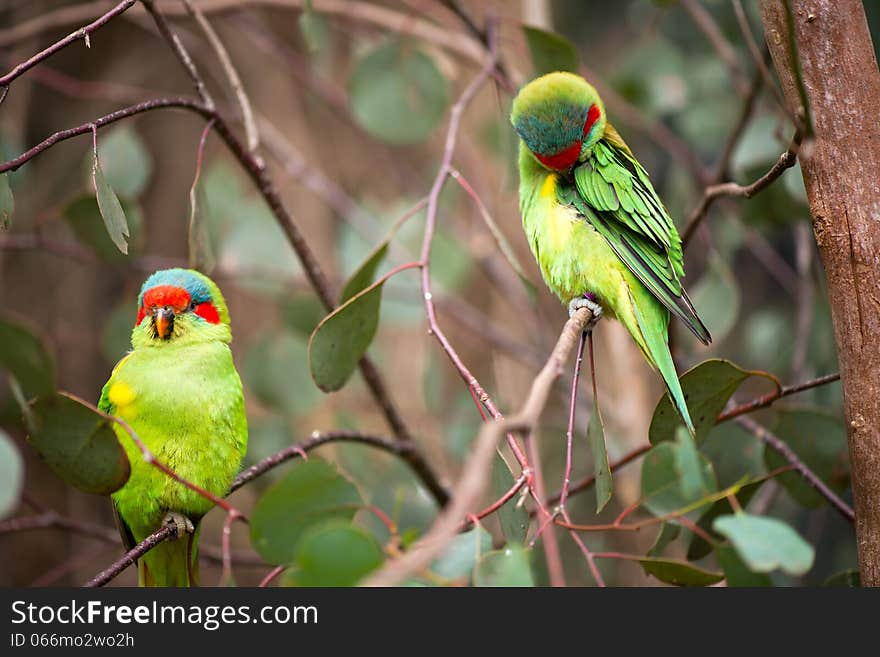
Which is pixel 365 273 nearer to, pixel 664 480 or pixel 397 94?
pixel 664 480

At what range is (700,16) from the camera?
214 cm

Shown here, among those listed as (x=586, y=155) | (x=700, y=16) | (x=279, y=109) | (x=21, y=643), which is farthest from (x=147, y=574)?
(x=279, y=109)

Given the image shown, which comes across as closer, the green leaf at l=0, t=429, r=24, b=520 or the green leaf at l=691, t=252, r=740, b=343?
the green leaf at l=0, t=429, r=24, b=520

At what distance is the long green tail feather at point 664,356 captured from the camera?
125 centimetres

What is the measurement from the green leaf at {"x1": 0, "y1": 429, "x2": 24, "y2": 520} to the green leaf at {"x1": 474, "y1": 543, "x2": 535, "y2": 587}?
933mm

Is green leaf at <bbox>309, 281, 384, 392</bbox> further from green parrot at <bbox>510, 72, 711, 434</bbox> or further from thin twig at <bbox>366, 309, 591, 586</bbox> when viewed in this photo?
thin twig at <bbox>366, 309, 591, 586</bbox>

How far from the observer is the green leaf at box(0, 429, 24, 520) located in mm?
1493

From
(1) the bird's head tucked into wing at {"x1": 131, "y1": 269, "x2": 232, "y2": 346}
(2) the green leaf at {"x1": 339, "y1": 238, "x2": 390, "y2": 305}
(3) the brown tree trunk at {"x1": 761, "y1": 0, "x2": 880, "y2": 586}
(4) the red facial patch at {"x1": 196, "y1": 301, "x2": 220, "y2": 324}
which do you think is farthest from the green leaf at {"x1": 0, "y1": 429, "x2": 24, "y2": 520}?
(3) the brown tree trunk at {"x1": 761, "y1": 0, "x2": 880, "y2": 586}

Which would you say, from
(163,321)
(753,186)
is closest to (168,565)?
(163,321)

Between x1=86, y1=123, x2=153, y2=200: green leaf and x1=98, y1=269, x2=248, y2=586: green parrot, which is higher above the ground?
x1=86, y1=123, x2=153, y2=200: green leaf

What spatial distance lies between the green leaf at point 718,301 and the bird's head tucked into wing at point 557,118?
519 mm

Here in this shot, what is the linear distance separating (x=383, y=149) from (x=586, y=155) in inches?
64.2

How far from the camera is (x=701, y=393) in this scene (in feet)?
4.25

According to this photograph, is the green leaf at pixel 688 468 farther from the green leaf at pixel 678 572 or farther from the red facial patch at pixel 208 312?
the red facial patch at pixel 208 312
